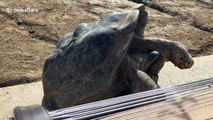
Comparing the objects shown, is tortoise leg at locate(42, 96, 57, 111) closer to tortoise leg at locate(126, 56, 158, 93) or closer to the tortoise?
the tortoise

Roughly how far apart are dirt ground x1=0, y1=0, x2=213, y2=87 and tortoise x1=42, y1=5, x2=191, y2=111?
4.49ft

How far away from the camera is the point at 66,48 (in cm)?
229

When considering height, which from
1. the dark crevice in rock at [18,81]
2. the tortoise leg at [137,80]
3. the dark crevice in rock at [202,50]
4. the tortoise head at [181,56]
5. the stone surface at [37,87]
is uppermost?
the tortoise head at [181,56]

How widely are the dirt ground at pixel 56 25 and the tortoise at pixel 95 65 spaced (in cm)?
137

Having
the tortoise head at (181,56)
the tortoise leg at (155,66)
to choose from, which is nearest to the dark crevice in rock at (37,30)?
the tortoise leg at (155,66)

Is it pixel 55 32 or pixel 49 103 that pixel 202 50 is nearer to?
pixel 55 32

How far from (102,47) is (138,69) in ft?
1.21

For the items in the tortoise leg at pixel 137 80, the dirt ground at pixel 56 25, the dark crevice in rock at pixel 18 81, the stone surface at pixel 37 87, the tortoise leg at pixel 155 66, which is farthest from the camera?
the dirt ground at pixel 56 25

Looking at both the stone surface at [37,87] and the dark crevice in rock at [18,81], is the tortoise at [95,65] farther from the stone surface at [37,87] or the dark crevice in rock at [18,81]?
the dark crevice in rock at [18,81]

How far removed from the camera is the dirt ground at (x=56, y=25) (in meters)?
4.02

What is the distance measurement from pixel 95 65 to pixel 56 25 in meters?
3.01

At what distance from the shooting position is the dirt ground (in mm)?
4016

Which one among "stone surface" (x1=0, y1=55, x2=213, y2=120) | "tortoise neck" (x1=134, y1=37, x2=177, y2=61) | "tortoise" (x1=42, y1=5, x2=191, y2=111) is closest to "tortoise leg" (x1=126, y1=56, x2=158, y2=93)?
"tortoise" (x1=42, y1=5, x2=191, y2=111)

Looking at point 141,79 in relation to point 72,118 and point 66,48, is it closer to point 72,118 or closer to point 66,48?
point 66,48
